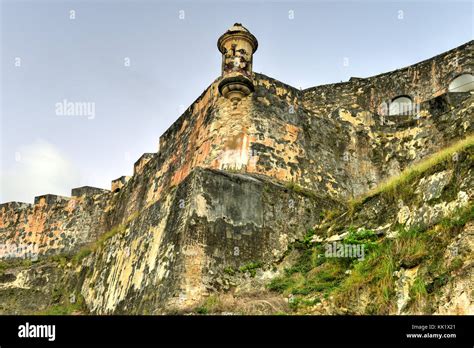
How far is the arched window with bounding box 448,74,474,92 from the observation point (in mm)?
20825

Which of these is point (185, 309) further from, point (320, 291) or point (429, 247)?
point (429, 247)

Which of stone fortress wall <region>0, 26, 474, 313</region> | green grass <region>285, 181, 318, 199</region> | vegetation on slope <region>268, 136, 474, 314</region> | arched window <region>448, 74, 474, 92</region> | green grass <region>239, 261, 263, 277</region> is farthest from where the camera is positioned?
arched window <region>448, 74, 474, 92</region>

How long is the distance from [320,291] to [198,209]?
3425mm

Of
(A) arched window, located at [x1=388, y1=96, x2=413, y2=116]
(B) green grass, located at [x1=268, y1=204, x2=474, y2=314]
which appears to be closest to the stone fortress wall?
(A) arched window, located at [x1=388, y1=96, x2=413, y2=116]

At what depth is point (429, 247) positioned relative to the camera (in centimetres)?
921

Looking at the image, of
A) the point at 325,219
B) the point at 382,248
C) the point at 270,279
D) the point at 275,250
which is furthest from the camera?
the point at 325,219

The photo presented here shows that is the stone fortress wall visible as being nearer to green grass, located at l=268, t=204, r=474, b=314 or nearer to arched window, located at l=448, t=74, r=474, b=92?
arched window, located at l=448, t=74, r=474, b=92

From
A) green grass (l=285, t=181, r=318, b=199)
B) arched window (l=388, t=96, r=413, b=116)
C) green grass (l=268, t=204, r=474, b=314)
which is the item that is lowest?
green grass (l=268, t=204, r=474, b=314)

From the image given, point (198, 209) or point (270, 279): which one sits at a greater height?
point (198, 209)

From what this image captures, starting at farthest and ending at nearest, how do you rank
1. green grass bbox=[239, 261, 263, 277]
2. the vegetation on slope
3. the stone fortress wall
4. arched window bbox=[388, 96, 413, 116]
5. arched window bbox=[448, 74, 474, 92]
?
arched window bbox=[388, 96, 413, 116], arched window bbox=[448, 74, 474, 92], the stone fortress wall, green grass bbox=[239, 261, 263, 277], the vegetation on slope

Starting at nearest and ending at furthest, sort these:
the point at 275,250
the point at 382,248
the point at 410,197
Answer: the point at 382,248 < the point at 410,197 < the point at 275,250

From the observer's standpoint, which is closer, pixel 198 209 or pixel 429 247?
pixel 429 247
